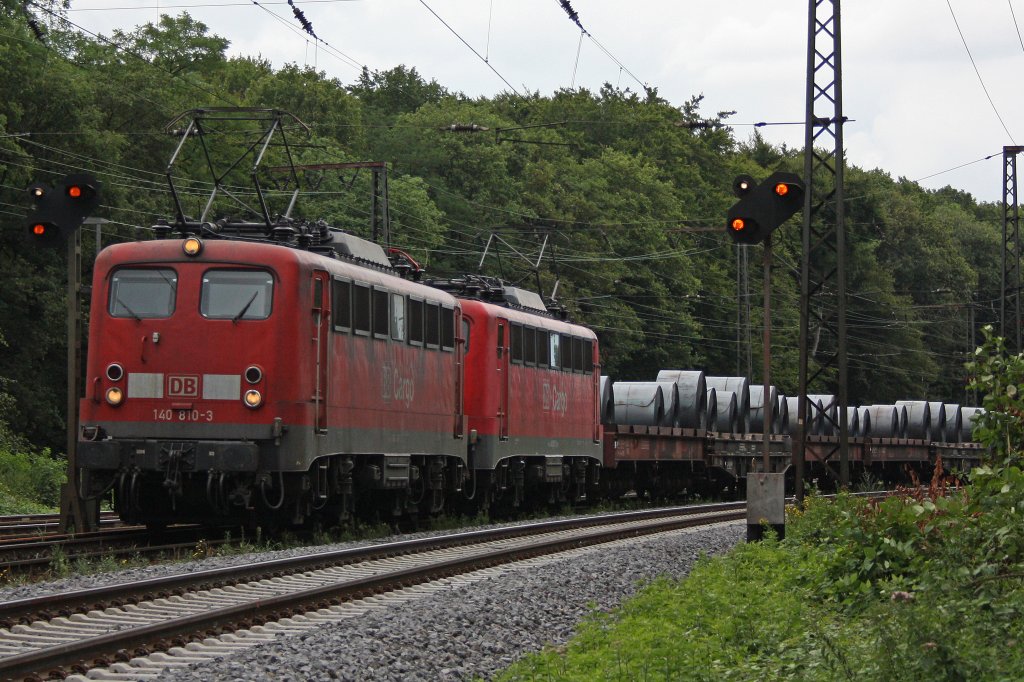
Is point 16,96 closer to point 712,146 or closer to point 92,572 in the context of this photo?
point 92,572

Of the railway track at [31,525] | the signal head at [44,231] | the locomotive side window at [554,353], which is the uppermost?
the signal head at [44,231]

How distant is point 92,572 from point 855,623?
297 inches

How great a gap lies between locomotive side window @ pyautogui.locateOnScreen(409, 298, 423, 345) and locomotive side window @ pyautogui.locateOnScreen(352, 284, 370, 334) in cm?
158

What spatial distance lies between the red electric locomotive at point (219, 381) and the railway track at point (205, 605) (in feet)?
5.73

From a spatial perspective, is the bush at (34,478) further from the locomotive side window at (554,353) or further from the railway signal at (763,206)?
the railway signal at (763,206)

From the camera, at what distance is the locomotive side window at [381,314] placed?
776 inches

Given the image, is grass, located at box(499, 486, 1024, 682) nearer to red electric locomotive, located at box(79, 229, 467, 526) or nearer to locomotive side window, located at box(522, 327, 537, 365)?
red electric locomotive, located at box(79, 229, 467, 526)

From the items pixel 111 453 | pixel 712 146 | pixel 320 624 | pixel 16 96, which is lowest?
pixel 320 624

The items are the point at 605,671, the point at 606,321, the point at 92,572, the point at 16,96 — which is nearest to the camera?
the point at 605,671

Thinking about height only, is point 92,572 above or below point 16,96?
below

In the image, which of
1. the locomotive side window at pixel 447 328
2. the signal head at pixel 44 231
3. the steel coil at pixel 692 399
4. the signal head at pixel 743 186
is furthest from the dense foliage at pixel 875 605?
the steel coil at pixel 692 399

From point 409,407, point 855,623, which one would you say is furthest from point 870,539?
point 409,407

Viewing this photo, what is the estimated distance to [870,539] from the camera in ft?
37.5

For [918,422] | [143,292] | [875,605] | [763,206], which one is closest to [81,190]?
[143,292]
